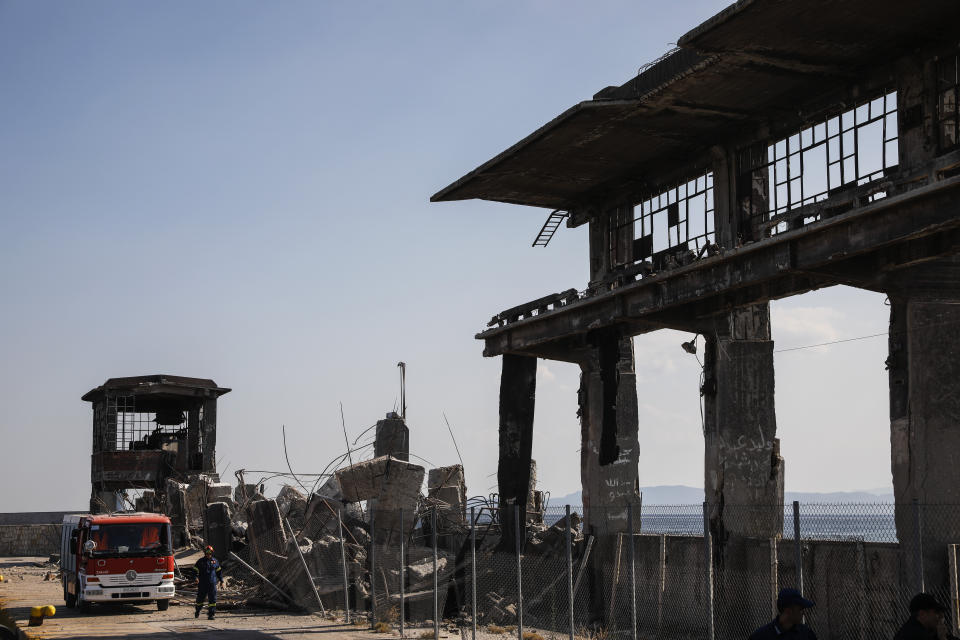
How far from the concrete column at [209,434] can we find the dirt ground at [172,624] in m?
25.5

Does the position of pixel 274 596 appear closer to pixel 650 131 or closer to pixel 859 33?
pixel 650 131

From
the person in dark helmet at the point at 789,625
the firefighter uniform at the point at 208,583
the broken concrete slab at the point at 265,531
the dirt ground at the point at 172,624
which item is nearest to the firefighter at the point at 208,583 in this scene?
the firefighter uniform at the point at 208,583

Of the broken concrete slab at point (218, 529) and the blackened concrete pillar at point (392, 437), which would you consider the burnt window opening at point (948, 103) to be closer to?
the blackened concrete pillar at point (392, 437)

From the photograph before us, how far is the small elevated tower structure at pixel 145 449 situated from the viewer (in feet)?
188

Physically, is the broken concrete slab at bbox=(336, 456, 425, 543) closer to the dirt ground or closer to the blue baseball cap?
the dirt ground

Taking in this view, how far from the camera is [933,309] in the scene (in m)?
20.8

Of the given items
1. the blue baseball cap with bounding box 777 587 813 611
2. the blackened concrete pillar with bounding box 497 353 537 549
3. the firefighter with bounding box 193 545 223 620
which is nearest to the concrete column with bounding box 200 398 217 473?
the blackened concrete pillar with bounding box 497 353 537 549

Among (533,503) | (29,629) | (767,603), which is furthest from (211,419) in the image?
(767,603)

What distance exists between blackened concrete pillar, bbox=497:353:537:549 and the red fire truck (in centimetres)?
1072

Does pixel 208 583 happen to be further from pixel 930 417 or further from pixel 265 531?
pixel 930 417

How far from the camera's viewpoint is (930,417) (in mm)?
20469

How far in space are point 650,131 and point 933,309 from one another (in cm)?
962

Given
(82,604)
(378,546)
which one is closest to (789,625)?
(378,546)

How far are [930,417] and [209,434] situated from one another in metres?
45.1
